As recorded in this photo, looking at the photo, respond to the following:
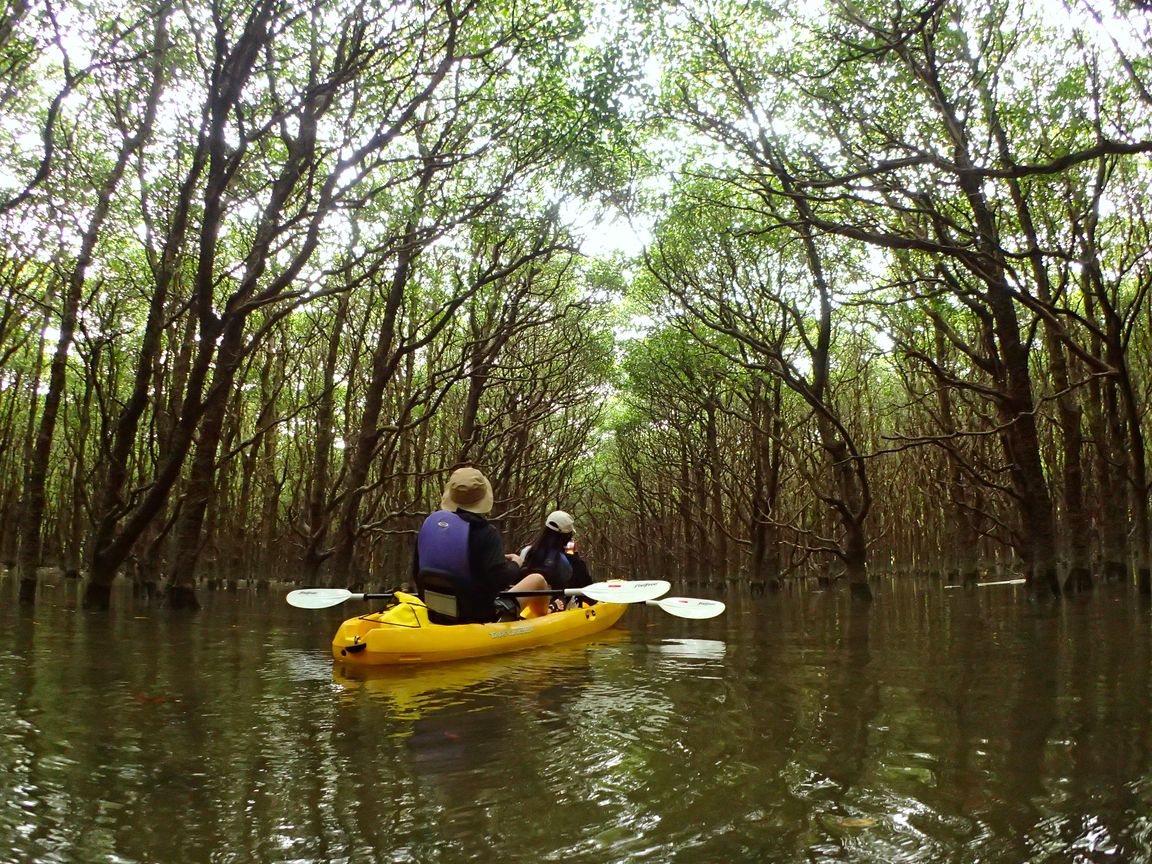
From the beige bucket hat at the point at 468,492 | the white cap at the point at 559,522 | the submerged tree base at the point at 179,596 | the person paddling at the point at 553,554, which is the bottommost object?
the submerged tree base at the point at 179,596

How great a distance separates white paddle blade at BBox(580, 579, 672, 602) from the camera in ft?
26.9

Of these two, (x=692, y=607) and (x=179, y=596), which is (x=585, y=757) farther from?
(x=179, y=596)

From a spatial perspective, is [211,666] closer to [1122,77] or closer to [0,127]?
[0,127]

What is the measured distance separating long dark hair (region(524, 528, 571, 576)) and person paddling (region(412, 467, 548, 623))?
1.85 metres

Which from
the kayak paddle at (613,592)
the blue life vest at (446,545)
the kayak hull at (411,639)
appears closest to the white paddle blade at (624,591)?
the kayak paddle at (613,592)

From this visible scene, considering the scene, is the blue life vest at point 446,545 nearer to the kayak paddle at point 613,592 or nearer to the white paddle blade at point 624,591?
the kayak paddle at point 613,592

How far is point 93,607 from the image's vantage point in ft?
32.9

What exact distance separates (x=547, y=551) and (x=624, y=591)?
127cm

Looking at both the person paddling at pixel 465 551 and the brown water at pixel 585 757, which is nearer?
the brown water at pixel 585 757

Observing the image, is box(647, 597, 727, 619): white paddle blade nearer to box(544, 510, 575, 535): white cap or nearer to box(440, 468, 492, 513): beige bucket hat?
box(544, 510, 575, 535): white cap

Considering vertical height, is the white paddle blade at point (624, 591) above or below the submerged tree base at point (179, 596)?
above

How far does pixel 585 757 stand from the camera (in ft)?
11.9

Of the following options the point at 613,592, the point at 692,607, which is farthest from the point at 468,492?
the point at 692,607

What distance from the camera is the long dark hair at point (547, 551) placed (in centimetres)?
923
